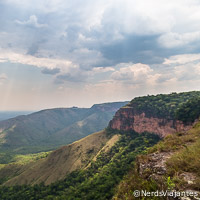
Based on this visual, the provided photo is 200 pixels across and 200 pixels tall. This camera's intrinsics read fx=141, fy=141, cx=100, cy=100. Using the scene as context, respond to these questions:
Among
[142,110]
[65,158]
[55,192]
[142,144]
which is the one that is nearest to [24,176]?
[65,158]

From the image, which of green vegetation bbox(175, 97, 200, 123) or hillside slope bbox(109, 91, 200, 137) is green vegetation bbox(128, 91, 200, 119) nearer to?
hillside slope bbox(109, 91, 200, 137)

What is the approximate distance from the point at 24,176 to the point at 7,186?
1105cm

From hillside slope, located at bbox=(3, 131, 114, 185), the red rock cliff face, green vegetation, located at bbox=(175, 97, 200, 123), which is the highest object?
green vegetation, located at bbox=(175, 97, 200, 123)

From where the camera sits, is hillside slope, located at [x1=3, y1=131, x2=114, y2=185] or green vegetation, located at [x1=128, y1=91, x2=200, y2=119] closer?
hillside slope, located at [x1=3, y1=131, x2=114, y2=185]

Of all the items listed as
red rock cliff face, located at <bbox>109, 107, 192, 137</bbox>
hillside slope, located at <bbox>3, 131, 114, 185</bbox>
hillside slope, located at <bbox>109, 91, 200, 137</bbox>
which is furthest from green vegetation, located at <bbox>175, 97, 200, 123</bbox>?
hillside slope, located at <bbox>3, 131, 114, 185</bbox>

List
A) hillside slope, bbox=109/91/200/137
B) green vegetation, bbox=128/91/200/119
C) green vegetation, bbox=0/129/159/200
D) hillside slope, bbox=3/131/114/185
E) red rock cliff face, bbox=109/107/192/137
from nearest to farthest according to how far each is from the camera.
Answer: green vegetation, bbox=0/129/159/200
hillside slope, bbox=109/91/200/137
red rock cliff face, bbox=109/107/192/137
hillside slope, bbox=3/131/114/185
green vegetation, bbox=128/91/200/119

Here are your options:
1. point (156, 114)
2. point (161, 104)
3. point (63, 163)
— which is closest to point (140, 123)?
point (156, 114)

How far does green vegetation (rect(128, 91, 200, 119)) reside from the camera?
92000mm

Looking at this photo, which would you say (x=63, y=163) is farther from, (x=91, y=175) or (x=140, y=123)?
(x=140, y=123)

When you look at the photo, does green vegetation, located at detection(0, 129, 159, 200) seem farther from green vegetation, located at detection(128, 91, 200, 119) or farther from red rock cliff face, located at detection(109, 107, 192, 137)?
green vegetation, located at detection(128, 91, 200, 119)

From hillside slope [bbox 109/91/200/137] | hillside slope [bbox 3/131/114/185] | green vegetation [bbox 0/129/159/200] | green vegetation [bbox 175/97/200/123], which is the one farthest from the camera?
hillside slope [bbox 3/131/114/185]

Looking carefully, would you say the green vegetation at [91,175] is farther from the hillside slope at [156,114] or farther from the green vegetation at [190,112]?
the green vegetation at [190,112]

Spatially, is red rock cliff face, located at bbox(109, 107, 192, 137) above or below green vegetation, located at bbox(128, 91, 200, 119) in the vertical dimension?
below

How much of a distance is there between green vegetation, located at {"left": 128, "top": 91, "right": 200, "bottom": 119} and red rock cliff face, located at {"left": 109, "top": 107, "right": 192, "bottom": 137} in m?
3.59
